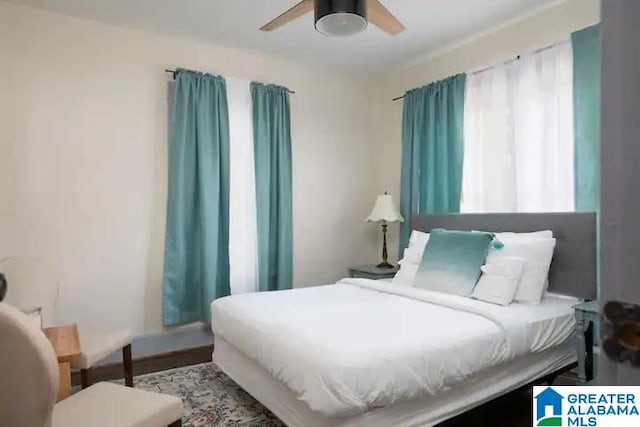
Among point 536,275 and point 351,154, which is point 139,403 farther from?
point 351,154

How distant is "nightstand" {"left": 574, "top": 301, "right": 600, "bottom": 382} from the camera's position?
93.5 inches

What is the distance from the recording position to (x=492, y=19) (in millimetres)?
3352

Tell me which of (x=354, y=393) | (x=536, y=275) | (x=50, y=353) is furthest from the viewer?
(x=536, y=275)

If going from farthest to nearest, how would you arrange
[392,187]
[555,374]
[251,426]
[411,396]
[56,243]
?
1. [392,187]
2. [56,243]
3. [555,374]
4. [251,426]
5. [411,396]

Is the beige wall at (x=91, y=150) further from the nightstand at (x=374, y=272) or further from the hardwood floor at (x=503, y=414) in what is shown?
the hardwood floor at (x=503, y=414)

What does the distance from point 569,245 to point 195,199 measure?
9.55 ft

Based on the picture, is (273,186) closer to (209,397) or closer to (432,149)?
(432,149)

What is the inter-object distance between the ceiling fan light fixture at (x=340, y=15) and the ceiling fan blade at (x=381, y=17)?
0.36ft

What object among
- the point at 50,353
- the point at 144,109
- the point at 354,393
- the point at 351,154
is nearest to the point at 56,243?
the point at 144,109

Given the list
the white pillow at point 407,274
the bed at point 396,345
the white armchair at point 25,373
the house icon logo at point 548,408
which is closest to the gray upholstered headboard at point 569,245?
the bed at point 396,345

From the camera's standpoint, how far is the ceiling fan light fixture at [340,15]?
215 cm

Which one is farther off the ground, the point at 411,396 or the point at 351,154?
the point at 351,154

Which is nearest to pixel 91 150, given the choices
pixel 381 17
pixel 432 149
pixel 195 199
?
pixel 195 199

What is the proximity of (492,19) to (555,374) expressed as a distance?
8.65ft
